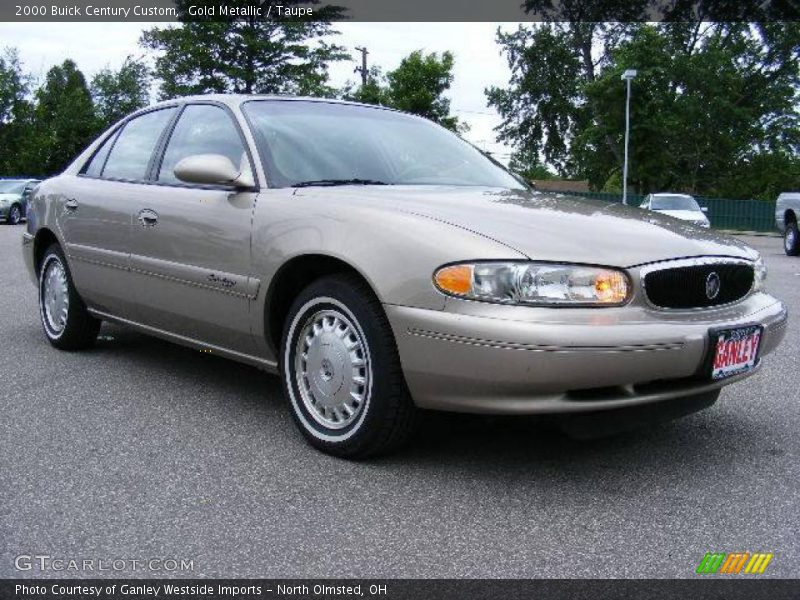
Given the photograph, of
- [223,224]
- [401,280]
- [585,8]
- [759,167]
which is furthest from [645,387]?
[585,8]

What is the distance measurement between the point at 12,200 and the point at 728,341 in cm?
2493

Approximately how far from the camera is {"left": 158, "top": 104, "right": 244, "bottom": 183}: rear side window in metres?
4.23

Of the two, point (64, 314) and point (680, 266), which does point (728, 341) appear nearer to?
point (680, 266)

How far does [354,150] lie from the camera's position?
13.9ft

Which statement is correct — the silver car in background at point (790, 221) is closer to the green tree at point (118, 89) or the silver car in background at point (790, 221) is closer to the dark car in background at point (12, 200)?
the dark car in background at point (12, 200)

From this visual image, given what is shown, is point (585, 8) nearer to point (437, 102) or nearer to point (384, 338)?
point (437, 102)

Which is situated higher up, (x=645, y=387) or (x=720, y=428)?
(x=645, y=387)

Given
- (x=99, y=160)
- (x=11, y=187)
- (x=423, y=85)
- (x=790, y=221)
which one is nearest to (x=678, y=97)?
(x=423, y=85)

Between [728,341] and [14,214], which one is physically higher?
[728,341]

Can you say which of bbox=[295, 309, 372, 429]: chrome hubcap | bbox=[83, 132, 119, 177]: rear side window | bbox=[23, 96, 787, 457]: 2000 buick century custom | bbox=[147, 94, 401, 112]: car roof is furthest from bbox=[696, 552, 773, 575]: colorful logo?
bbox=[83, 132, 119, 177]: rear side window

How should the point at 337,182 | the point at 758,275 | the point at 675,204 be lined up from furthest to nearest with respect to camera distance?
the point at 675,204 < the point at 337,182 < the point at 758,275

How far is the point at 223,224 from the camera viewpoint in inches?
156

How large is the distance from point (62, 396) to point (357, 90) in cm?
3718

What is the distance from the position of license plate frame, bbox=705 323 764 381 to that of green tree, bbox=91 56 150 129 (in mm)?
48985
